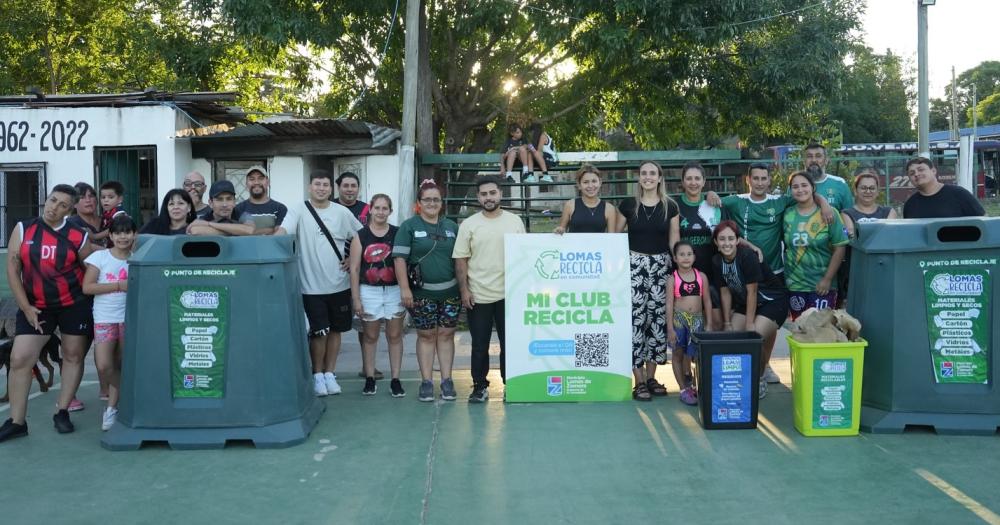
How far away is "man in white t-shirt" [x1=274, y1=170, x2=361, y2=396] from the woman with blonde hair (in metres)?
2.22

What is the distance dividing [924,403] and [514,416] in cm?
274

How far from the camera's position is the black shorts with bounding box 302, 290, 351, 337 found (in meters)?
7.19

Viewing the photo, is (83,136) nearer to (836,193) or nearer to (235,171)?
(235,171)

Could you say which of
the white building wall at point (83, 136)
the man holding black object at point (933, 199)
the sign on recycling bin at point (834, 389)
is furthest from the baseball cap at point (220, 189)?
the white building wall at point (83, 136)

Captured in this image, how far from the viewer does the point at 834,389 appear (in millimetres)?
5871

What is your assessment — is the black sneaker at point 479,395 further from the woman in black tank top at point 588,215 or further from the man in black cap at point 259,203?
the man in black cap at point 259,203

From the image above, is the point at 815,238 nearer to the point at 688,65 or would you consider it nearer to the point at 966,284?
the point at 966,284

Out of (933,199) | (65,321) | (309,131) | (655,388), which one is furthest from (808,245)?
(309,131)

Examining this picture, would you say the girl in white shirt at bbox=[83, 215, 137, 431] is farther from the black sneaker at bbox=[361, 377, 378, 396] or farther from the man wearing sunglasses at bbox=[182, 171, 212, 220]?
the black sneaker at bbox=[361, 377, 378, 396]

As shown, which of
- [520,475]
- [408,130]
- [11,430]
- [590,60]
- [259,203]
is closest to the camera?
[520,475]

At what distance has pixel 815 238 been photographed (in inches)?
264

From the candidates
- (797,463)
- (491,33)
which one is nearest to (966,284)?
(797,463)

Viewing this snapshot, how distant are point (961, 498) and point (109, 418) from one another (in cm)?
537

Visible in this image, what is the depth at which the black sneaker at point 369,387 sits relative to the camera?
7391 millimetres
